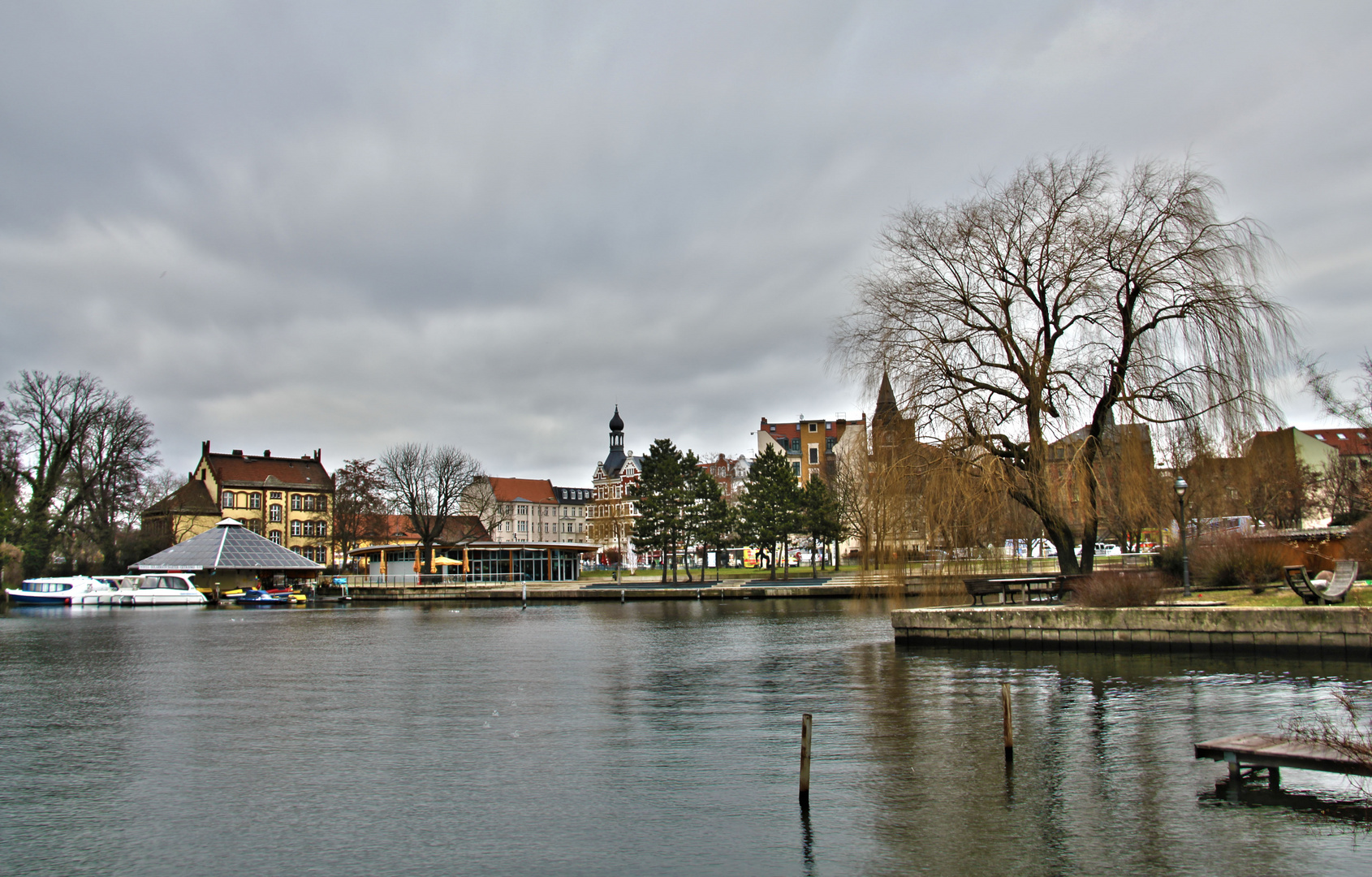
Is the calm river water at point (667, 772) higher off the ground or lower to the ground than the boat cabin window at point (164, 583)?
lower

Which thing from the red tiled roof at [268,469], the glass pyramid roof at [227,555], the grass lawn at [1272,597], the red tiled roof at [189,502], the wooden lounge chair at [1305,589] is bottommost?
the grass lawn at [1272,597]

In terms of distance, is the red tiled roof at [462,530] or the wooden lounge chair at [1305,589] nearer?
the wooden lounge chair at [1305,589]

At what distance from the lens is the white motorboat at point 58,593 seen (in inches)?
2670

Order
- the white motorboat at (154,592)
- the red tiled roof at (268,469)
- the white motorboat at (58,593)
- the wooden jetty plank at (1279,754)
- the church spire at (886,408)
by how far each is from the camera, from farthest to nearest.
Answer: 1. the red tiled roof at (268,469)
2. the white motorboat at (154,592)
3. the white motorboat at (58,593)
4. the church spire at (886,408)
5. the wooden jetty plank at (1279,754)

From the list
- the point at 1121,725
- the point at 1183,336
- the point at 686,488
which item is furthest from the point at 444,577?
the point at 1121,725

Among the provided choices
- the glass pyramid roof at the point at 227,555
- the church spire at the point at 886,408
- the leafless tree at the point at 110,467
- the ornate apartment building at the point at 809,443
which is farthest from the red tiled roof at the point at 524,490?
the church spire at the point at 886,408

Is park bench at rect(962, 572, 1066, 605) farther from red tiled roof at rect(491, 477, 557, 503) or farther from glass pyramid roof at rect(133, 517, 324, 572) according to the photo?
red tiled roof at rect(491, 477, 557, 503)

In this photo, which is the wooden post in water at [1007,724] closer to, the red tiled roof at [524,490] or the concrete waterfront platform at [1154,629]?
the concrete waterfront platform at [1154,629]

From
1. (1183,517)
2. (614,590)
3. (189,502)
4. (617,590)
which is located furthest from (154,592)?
(1183,517)

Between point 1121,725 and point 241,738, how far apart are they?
1309 centimetres

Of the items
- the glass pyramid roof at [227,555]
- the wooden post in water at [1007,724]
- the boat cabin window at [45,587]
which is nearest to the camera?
the wooden post in water at [1007,724]

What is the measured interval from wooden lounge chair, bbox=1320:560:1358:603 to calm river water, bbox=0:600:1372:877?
2563mm

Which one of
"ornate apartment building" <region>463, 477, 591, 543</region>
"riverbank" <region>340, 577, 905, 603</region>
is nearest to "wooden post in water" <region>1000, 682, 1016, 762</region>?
"riverbank" <region>340, 577, 905, 603</region>

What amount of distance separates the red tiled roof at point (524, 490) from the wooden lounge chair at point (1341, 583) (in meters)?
150
